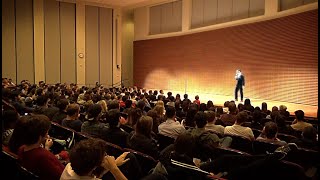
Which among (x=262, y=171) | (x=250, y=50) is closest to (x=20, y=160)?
(x=262, y=171)

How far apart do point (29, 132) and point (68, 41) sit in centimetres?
1754

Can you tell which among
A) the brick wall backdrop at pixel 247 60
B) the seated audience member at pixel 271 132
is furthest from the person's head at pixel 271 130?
the brick wall backdrop at pixel 247 60

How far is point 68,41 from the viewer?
63.2 feet

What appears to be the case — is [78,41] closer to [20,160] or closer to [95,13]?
[95,13]

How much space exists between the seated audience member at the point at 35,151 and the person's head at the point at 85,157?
0.41 meters

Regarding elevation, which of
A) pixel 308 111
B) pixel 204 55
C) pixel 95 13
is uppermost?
pixel 95 13

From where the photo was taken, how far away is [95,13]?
20172 millimetres

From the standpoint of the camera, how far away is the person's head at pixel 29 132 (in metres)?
2.62

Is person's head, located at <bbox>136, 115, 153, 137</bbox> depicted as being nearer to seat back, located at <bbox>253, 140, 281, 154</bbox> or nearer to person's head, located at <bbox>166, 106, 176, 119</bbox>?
person's head, located at <bbox>166, 106, 176, 119</bbox>

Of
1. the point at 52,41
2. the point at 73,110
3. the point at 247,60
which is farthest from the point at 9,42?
the point at 73,110

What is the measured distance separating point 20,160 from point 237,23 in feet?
45.7

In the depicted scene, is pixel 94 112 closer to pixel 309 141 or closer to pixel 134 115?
pixel 134 115

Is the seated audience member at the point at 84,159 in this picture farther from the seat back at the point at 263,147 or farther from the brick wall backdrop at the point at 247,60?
the brick wall backdrop at the point at 247,60

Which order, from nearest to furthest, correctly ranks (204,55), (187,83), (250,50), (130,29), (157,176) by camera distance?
(157,176), (250,50), (204,55), (187,83), (130,29)
